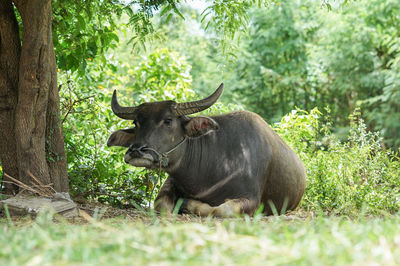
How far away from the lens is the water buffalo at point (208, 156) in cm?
621

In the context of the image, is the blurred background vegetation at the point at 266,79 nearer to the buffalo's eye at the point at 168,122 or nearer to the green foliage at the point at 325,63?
the green foliage at the point at 325,63

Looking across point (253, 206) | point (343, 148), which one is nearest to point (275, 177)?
point (253, 206)

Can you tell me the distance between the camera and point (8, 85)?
5.55 meters

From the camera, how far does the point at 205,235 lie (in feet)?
7.84

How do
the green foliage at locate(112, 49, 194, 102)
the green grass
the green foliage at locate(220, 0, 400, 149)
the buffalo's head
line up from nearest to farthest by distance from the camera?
1. the green grass
2. the buffalo's head
3. the green foliage at locate(112, 49, 194, 102)
4. the green foliage at locate(220, 0, 400, 149)

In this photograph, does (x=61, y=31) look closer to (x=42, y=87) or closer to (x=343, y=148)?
(x=42, y=87)

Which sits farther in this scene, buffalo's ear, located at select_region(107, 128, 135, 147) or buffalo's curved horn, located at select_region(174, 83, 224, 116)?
buffalo's ear, located at select_region(107, 128, 135, 147)

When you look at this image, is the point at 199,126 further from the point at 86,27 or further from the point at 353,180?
the point at 353,180

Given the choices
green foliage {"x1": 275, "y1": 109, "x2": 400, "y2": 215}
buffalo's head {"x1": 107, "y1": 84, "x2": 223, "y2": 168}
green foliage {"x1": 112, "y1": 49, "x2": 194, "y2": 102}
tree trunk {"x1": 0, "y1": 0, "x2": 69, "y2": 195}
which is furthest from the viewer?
green foliage {"x1": 112, "y1": 49, "x2": 194, "y2": 102}

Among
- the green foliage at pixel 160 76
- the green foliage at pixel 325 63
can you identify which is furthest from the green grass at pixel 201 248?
the green foliage at pixel 325 63

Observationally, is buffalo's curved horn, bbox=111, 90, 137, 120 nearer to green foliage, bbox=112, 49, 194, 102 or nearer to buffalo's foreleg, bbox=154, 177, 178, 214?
buffalo's foreleg, bbox=154, 177, 178, 214

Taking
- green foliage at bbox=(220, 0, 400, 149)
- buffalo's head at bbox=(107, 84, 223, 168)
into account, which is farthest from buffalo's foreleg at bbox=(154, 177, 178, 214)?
green foliage at bbox=(220, 0, 400, 149)

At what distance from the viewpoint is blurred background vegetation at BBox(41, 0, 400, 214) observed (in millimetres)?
6871

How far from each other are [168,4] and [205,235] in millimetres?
4632
